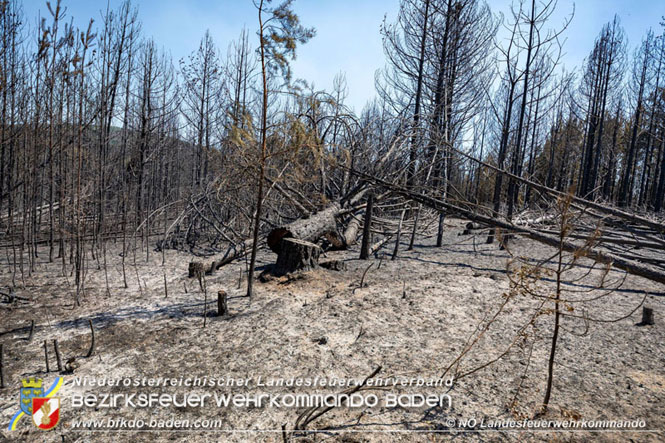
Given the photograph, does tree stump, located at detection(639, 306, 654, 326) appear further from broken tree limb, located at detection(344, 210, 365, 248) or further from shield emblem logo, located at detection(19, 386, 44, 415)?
shield emblem logo, located at detection(19, 386, 44, 415)

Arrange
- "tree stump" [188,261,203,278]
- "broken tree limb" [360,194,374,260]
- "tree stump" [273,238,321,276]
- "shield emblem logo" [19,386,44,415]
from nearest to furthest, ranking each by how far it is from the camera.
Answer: "shield emblem logo" [19,386,44,415] < "tree stump" [188,261,203,278] < "tree stump" [273,238,321,276] < "broken tree limb" [360,194,374,260]

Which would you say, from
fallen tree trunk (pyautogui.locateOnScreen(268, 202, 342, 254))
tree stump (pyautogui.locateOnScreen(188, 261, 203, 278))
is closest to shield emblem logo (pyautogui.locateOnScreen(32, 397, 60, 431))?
tree stump (pyautogui.locateOnScreen(188, 261, 203, 278))

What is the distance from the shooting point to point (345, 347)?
3068mm

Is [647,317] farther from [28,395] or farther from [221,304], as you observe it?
[28,395]

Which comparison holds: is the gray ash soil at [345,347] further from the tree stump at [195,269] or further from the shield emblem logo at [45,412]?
the tree stump at [195,269]

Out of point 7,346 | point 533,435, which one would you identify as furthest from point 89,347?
point 533,435

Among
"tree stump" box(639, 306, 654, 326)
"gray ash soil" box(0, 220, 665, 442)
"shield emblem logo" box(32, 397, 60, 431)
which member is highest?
"tree stump" box(639, 306, 654, 326)

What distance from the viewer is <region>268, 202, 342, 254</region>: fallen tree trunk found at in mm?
5512

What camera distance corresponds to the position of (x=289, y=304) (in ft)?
13.5

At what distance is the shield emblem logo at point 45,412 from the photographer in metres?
2.07

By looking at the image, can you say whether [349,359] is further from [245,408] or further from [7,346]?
[7,346]

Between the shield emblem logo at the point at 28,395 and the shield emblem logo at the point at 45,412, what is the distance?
3cm

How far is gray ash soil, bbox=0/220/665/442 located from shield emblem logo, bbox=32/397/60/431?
47mm

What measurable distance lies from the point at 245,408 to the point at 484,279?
412 cm
